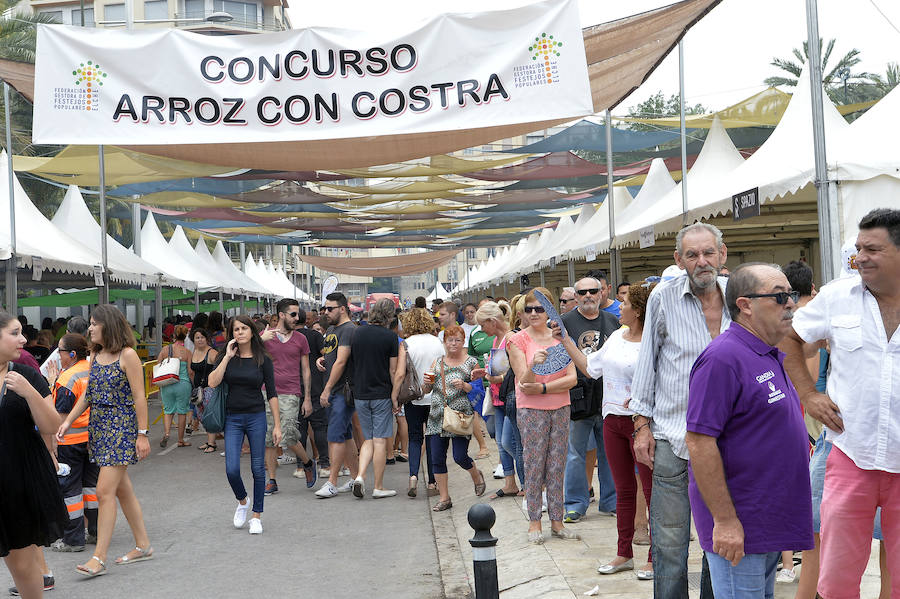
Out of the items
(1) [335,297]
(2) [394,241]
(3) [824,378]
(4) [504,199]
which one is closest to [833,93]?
(2) [394,241]

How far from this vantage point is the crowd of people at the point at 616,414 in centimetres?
339

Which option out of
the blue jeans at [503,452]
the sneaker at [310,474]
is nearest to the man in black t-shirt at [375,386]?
the sneaker at [310,474]

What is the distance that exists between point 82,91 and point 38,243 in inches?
277

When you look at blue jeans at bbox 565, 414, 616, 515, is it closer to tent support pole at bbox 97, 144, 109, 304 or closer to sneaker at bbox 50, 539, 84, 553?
sneaker at bbox 50, 539, 84, 553

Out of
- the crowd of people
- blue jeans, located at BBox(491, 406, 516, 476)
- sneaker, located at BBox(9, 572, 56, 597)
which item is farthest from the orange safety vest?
blue jeans, located at BBox(491, 406, 516, 476)

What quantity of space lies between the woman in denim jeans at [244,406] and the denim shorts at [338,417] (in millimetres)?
1596

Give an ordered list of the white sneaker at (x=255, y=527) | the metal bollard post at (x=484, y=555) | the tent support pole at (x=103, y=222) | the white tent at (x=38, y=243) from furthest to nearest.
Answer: the white tent at (x=38, y=243), the tent support pole at (x=103, y=222), the white sneaker at (x=255, y=527), the metal bollard post at (x=484, y=555)

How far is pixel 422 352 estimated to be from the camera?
10.3 metres

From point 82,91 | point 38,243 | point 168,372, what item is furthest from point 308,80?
point 38,243

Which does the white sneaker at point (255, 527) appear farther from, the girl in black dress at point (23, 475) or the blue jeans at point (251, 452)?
the girl in black dress at point (23, 475)

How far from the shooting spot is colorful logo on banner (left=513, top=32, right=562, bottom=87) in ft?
25.6

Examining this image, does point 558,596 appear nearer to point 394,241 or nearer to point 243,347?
point 243,347

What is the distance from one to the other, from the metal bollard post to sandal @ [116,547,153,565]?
4.00 meters

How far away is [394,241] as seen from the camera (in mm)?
29812
